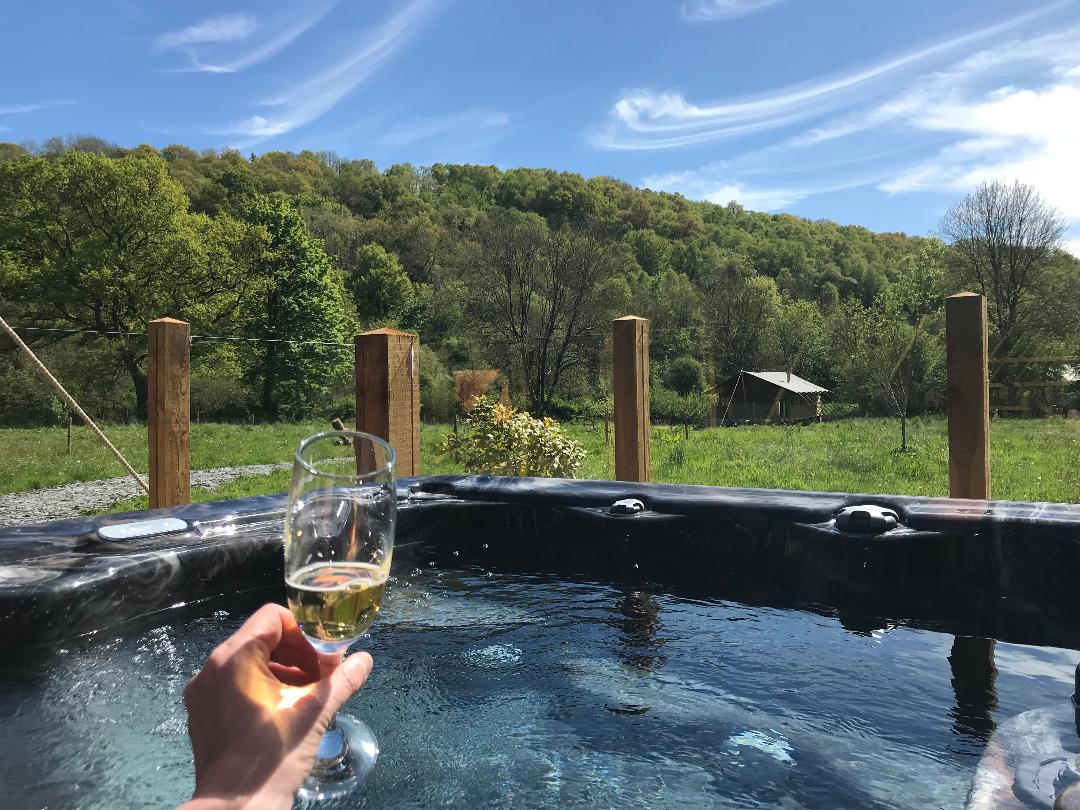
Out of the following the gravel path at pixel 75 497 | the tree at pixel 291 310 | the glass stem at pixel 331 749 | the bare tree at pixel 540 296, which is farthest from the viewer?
the tree at pixel 291 310

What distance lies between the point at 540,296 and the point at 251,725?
1738cm

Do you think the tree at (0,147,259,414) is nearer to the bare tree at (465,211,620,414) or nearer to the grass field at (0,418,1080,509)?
the grass field at (0,418,1080,509)

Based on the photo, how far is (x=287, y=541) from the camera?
643 mm

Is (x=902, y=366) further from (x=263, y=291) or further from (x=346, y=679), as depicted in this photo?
(x=263, y=291)

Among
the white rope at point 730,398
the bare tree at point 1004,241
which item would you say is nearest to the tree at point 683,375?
the white rope at point 730,398

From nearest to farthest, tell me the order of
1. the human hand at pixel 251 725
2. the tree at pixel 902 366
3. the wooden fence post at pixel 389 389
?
1. the human hand at pixel 251 725
2. the wooden fence post at pixel 389 389
3. the tree at pixel 902 366

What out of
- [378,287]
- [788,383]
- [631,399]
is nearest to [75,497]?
[631,399]

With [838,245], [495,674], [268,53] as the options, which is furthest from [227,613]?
[838,245]

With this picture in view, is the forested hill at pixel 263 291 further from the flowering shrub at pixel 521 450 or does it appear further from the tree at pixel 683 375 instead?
the flowering shrub at pixel 521 450

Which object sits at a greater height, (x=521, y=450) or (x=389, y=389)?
(x=389, y=389)

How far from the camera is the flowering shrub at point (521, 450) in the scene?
15.7 ft

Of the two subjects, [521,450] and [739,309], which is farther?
[739,309]

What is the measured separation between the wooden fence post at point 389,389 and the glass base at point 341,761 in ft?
8.11

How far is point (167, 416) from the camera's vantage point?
3.19 meters
